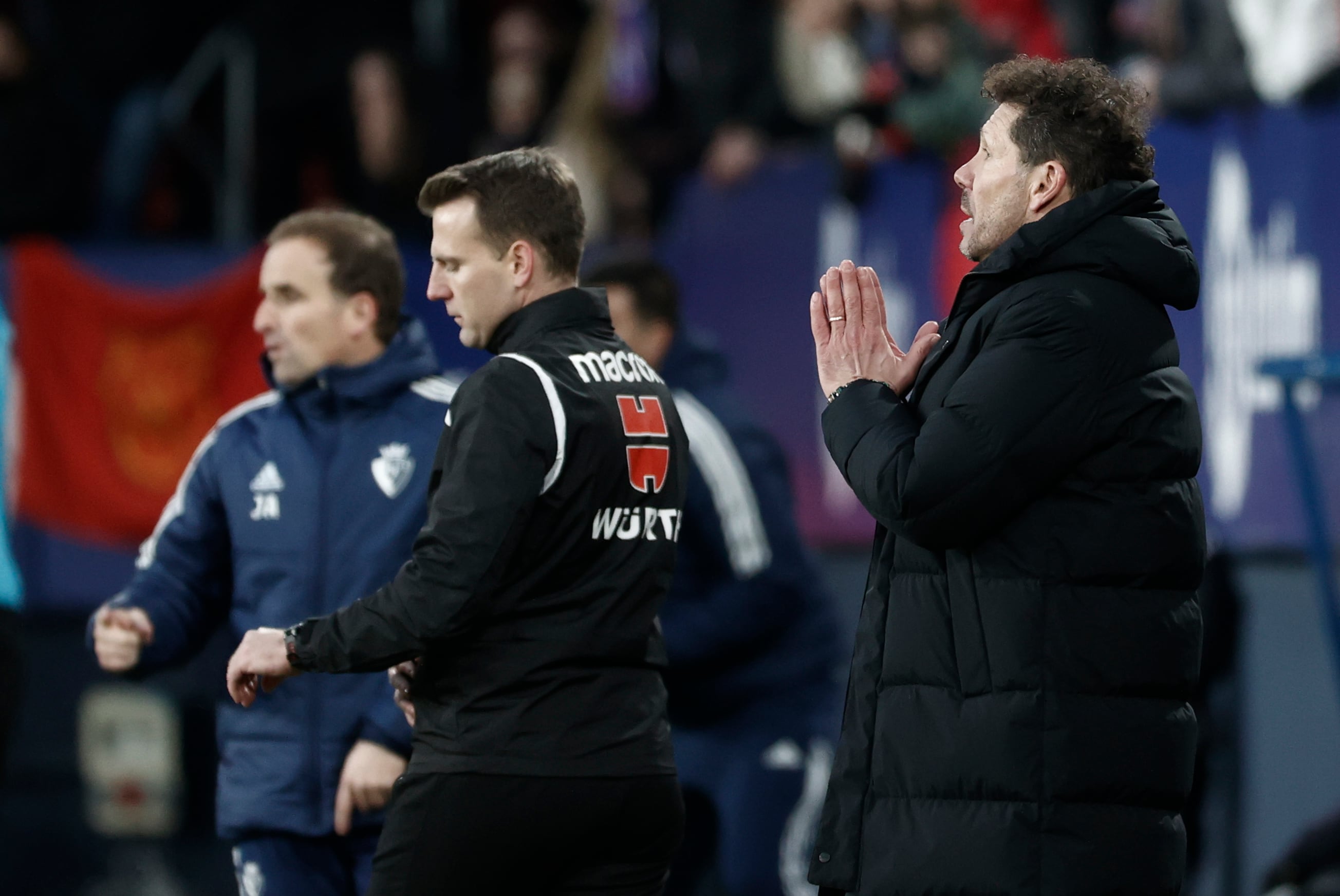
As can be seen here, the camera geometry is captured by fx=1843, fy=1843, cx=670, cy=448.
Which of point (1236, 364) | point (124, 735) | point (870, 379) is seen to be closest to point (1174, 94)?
point (1236, 364)

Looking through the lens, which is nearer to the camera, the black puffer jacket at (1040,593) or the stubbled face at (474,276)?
the black puffer jacket at (1040,593)

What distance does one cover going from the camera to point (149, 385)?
927 cm

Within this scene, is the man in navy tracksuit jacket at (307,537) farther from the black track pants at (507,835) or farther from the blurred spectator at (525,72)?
the blurred spectator at (525,72)

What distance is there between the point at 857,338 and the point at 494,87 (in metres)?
6.97

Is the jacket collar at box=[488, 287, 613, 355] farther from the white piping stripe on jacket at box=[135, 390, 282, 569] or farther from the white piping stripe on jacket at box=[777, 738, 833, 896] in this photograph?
the white piping stripe on jacket at box=[777, 738, 833, 896]

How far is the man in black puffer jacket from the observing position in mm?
2756

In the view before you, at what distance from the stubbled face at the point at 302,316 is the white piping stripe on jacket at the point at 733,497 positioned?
4.65ft

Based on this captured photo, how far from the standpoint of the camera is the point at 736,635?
17.3 feet

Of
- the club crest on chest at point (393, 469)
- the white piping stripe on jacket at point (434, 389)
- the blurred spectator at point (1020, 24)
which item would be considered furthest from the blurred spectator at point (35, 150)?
the club crest on chest at point (393, 469)

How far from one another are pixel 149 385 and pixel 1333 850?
603 centimetres

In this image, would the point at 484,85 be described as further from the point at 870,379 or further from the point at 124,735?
the point at 870,379

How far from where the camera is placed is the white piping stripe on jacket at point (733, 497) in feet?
17.1

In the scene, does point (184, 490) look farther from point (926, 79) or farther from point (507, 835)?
point (926, 79)

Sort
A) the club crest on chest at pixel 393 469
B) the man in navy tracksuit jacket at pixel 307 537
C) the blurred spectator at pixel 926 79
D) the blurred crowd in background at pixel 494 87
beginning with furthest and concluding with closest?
1. the blurred crowd in background at pixel 494 87
2. the blurred spectator at pixel 926 79
3. the club crest on chest at pixel 393 469
4. the man in navy tracksuit jacket at pixel 307 537
